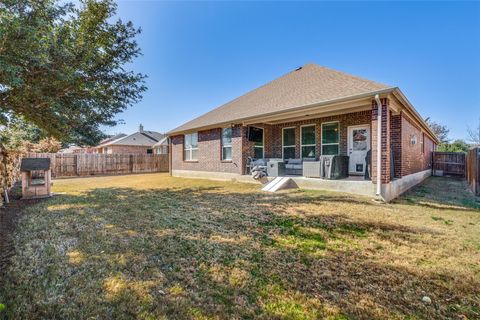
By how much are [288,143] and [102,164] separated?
1558 cm

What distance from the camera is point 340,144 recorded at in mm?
9773

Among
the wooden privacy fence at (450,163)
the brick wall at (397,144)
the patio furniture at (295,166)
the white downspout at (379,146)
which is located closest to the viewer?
the white downspout at (379,146)

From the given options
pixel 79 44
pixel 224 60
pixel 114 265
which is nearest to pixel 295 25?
pixel 224 60

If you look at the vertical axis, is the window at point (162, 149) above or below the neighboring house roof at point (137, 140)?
below

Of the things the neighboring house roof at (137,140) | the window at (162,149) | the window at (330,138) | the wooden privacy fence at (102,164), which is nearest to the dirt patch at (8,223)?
the window at (330,138)

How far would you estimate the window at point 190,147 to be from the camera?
13.6 metres

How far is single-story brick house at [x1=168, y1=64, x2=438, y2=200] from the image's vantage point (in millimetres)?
6688

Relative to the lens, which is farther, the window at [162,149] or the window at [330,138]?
the window at [162,149]

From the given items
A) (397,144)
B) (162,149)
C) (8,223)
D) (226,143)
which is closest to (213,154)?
(226,143)

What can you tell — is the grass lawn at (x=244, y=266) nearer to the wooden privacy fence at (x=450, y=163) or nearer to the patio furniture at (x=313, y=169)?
the patio furniture at (x=313, y=169)

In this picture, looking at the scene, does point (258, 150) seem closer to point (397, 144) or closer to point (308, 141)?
point (308, 141)

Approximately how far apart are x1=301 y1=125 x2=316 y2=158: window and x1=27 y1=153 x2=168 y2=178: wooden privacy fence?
574 inches

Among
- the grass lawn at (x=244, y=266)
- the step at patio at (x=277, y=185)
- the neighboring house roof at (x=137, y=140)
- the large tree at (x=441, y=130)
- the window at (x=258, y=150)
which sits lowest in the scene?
the grass lawn at (x=244, y=266)

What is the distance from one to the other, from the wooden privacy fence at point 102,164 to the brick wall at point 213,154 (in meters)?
6.96
